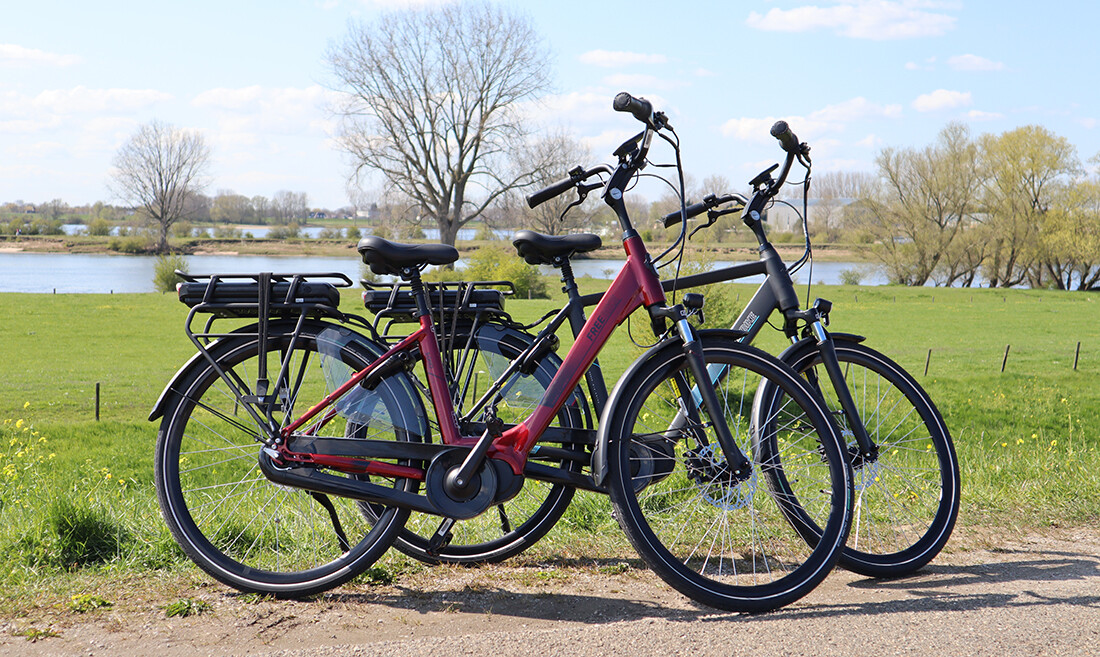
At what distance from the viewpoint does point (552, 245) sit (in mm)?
3473

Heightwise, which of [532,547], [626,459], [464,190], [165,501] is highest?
[464,190]

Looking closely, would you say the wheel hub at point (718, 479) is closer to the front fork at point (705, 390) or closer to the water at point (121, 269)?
the front fork at point (705, 390)

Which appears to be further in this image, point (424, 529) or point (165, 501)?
point (424, 529)

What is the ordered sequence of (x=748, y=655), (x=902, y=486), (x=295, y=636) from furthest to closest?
(x=902, y=486), (x=295, y=636), (x=748, y=655)

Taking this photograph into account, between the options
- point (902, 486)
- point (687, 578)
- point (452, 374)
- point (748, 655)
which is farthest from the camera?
point (902, 486)

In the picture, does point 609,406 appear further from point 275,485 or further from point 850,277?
point 850,277

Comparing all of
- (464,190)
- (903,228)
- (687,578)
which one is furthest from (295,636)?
(903,228)

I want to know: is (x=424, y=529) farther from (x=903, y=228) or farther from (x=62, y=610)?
(x=903, y=228)

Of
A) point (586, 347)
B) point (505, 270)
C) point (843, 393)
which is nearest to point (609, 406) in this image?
point (586, 347)

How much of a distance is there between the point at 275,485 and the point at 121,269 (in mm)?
59043

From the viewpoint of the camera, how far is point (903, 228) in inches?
2234

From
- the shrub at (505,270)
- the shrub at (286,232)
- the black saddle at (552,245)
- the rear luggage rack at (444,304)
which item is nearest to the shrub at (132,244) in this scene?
the shrub at (286,232)

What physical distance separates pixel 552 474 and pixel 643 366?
548mm

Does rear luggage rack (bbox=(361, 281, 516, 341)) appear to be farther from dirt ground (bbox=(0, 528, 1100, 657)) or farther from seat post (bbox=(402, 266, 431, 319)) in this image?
dirt ground (bbox=(0, 528, 1100, 657))
